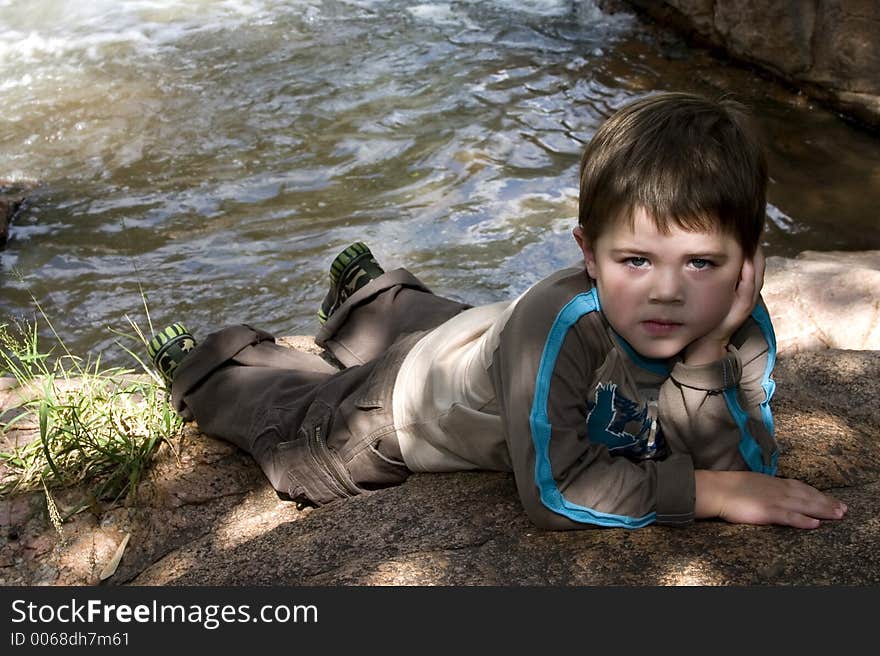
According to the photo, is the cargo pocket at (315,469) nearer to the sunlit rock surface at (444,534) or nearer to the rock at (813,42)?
the sunlit rock surface at (444,534)

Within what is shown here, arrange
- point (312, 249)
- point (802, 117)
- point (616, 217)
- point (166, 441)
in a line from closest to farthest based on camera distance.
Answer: point (616, 217), point (166, 441), point (312, 249), point (802, 117)

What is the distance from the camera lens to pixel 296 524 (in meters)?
2.67

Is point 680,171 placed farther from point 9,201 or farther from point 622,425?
point 9,201

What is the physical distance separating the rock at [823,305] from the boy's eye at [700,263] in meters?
1.61

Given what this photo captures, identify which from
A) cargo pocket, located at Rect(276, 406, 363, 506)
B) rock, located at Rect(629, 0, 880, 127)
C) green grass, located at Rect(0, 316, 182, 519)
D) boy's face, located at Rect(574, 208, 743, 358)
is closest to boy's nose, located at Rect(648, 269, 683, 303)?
boy's face, located at Rect(574, 208, 743, 358)

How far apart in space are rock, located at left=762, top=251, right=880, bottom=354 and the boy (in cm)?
135

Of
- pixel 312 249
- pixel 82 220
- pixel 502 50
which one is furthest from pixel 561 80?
pixel 82 220

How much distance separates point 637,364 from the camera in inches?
93.4

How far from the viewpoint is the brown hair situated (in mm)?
2143

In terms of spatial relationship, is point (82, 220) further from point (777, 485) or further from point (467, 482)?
point (777, 485)

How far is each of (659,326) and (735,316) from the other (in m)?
0.25

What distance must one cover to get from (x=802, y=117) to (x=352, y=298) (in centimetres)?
418

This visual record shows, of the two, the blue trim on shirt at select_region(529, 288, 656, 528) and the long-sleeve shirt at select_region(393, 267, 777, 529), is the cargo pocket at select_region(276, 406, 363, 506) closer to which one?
the long-sleeve shirt at select_region(393, 267, 777, 529)

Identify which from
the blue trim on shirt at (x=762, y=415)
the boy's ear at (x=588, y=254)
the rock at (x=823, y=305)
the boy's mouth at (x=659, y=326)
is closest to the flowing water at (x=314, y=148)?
the rock at (x=823, y=305)
